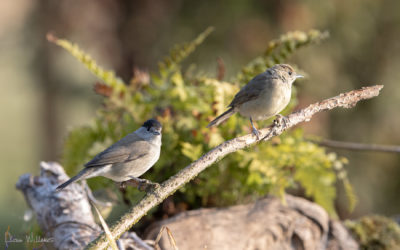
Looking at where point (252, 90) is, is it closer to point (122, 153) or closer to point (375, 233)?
point (122, 153)

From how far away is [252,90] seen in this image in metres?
2.78

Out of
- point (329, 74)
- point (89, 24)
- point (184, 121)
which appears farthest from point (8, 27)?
point (184, 121)

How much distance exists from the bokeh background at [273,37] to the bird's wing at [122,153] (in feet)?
12.3

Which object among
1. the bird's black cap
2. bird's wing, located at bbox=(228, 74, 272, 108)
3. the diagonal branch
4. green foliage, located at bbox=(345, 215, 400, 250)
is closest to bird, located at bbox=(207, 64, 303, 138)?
bird's wing, located at bbox=(228, 74, 272, 108)

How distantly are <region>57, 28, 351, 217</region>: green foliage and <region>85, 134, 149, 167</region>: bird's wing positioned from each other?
0.74m

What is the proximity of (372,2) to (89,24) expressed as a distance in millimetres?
4796

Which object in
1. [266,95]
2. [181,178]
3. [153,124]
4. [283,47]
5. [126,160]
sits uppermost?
[283,47]

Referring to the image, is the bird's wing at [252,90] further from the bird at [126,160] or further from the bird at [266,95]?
the bird at [126,160]

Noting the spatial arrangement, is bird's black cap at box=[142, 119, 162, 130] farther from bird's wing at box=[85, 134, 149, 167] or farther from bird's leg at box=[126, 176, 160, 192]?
bird's leg at box=[126, 176, 160, 192]

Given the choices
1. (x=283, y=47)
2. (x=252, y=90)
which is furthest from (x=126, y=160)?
(x=283, y=47)

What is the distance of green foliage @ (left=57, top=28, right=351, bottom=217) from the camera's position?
328 centimetres

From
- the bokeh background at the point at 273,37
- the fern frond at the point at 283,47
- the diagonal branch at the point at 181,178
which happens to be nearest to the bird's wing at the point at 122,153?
the diagonal branch at the point at 181,178

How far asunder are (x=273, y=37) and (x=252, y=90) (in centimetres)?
432

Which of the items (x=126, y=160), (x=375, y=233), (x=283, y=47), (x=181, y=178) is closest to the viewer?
(x=181, y=178)
